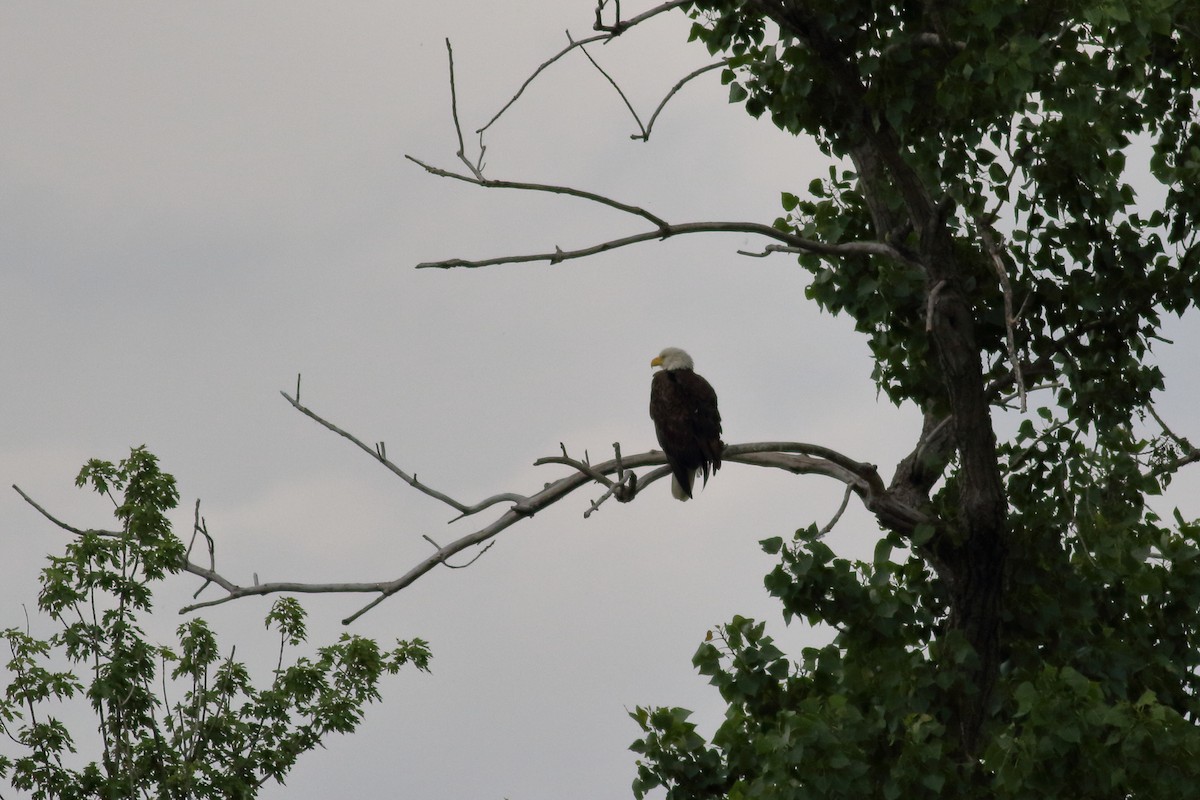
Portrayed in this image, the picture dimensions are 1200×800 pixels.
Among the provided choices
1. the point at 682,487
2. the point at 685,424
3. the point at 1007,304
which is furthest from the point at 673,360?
the point at 1007,304

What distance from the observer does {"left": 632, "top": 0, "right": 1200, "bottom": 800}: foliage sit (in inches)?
311

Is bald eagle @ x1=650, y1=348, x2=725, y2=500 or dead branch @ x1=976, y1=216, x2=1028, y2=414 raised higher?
bald eagle @ x1=650, y1=348, x2=725, y2=500

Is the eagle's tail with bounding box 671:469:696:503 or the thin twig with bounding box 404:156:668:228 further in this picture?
the eagle's tail with bounding box 671:469:696:503

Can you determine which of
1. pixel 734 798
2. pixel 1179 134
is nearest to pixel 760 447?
pixel 734 798

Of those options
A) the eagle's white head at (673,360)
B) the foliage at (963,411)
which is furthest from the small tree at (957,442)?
the eagle's white head at (673,360)

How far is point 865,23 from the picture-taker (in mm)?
8383

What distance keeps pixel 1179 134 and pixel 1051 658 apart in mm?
3536

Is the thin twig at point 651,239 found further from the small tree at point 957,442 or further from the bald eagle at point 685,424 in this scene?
the bald eagle at point 685,424

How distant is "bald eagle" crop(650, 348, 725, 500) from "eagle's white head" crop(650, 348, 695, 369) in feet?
0.44

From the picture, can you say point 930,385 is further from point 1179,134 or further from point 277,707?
point 277,707

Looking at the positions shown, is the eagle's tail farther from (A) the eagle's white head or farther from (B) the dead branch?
(B) the dead branch

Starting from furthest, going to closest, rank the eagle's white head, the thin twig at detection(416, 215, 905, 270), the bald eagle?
the eagle's white head → the bald eagle → the thin twig at detection(416, 215, 905, 270)

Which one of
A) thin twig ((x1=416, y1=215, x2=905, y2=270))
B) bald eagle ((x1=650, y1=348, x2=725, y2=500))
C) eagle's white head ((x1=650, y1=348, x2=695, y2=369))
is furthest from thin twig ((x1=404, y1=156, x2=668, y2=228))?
eagle's white head ((x1=650, y1=348, x2=695, y2=369))

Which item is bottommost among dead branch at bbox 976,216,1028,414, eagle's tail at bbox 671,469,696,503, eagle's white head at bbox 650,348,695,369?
Answer: dead branch at bbox 976,216,1028,414
